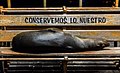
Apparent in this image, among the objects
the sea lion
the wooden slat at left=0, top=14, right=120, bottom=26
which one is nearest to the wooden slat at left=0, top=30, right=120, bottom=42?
the wooden slat at left=0, top=14, right=120, bottom=26

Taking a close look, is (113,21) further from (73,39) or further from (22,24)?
(22,24)

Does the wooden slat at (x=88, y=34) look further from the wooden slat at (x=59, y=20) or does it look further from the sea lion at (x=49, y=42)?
the sea lion at (x=49, y=42)

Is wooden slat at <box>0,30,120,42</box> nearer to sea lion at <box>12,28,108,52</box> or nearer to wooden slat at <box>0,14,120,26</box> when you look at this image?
wooden slat at <box>0,14,120,26</box>

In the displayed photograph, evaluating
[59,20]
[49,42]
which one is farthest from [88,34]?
[49,42]

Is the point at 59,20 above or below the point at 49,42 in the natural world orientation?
above

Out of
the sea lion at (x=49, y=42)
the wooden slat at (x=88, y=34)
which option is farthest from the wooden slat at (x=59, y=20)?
the sea lion at (x=49, y=42)

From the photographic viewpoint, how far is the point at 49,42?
5793mm

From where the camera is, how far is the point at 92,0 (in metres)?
11.9

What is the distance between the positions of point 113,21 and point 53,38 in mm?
1152

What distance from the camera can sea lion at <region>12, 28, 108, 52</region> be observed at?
5801mm

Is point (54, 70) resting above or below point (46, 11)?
below

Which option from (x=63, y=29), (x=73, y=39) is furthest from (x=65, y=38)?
(x=63, y=29)

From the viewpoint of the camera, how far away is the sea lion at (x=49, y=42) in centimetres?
580

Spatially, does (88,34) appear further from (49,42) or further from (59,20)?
(49,42)
